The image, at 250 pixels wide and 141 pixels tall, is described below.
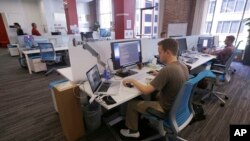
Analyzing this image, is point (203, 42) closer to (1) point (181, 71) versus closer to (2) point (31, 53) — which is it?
(1) point (181, 71)

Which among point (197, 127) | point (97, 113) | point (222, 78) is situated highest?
point (222, 78)

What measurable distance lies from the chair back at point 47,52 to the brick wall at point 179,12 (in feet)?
12.1

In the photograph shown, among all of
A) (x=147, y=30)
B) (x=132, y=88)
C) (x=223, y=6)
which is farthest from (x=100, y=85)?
(x=223, y=6)

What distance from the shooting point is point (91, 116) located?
1884 millimetres

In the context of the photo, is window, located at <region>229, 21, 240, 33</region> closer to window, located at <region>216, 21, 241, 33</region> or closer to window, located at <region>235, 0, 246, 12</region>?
window, located at <region>216, 21, 241, 33</region>

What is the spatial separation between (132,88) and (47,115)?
1.63 m

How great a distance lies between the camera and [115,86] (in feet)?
5.41

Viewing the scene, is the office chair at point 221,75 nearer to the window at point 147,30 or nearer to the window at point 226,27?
the window at point 226,27

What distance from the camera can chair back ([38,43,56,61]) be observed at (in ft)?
13.2

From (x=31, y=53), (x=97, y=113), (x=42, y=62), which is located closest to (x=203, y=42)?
(x=97, y=113)

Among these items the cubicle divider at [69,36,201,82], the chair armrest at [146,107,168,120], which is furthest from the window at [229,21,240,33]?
the chair armrest at [146,107,168,120]

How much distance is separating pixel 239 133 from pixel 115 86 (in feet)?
4.63

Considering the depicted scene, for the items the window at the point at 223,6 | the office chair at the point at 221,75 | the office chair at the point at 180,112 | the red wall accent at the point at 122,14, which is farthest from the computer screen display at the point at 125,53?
the window at the point at 223,6

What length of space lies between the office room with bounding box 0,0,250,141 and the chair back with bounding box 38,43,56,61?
0.09 feet
